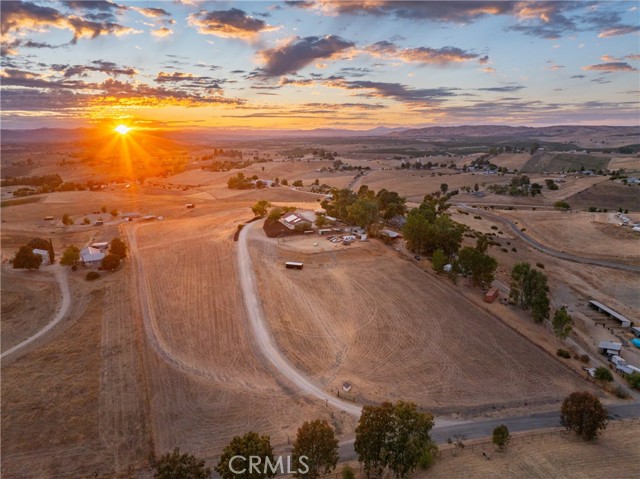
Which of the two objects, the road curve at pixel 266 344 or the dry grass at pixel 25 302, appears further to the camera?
the dry grass at pixel 25 302

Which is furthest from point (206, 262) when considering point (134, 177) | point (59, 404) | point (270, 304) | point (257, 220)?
point (134, 177)

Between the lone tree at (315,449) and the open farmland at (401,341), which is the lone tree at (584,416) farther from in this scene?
the lone tree at (315,449)

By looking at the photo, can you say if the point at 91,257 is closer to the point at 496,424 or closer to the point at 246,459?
the point at 246,459

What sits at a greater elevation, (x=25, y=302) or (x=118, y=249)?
(x=118, y=249)

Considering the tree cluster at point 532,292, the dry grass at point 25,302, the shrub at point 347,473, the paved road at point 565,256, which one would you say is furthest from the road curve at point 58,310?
the paved road at point 565,256

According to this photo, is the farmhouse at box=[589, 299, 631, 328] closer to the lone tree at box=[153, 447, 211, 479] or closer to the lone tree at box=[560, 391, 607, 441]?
the lone tree at box=[560, 391, 607, 441]

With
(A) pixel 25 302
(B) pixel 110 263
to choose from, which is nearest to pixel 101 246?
(B) pixel 110 263
